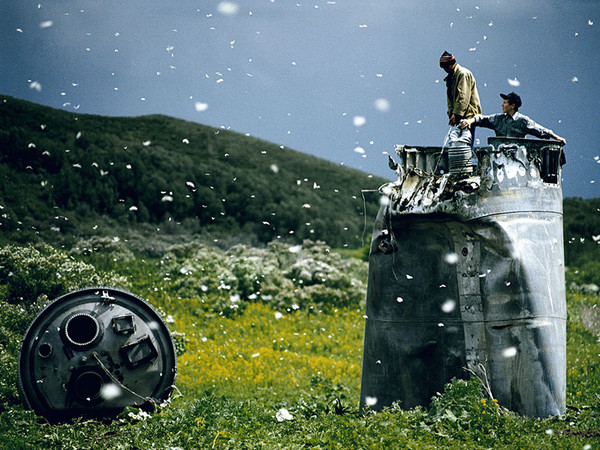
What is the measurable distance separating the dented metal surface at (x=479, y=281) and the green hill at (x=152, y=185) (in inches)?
556

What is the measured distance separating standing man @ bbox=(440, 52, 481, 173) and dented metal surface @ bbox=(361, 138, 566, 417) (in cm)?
32

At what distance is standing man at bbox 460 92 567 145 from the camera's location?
920 cm

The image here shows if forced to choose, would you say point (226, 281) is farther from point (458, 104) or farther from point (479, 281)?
point (479, 281)

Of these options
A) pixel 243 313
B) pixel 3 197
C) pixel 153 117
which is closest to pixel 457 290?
pixel 243 313

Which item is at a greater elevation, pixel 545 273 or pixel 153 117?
pixel 153 117

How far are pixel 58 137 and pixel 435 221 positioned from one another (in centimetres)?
3235

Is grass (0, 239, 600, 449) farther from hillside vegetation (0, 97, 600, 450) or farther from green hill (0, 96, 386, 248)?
green hill (0, 96, 386, 248)

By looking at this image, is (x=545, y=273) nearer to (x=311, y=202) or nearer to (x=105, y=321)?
(x=105, y=321)

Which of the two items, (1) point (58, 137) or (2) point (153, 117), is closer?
(1) point (58, 137)

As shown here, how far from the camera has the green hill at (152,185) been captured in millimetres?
28234

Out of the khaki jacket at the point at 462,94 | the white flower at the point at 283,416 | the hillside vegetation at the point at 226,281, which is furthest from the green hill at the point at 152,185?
the white flower at the point at 283,416

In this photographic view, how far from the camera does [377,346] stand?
30.6 ft

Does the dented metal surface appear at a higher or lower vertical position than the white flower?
higher

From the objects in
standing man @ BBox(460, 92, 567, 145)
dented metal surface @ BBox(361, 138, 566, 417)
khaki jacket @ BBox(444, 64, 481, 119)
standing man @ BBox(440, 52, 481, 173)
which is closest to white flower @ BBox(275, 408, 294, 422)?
dented metal surface @ BBox(361, 138, 566, 417)
